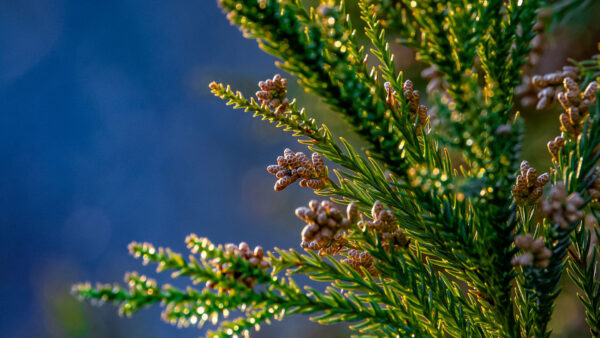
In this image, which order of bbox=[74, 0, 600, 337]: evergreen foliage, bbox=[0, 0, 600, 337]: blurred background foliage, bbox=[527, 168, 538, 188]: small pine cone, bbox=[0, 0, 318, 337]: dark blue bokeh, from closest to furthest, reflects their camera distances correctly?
1. bbox=[74, 0, 600, 337]: evergreen foliage
2. bbox=[527, 168, 538, 188]: small pine cone
3. bbox=[0, 0, 600, 337]: blurred background foliage
4. bbox=[0, 0, 318, 337]: dark blue bokeh

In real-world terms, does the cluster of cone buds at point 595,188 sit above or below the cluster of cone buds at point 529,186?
below

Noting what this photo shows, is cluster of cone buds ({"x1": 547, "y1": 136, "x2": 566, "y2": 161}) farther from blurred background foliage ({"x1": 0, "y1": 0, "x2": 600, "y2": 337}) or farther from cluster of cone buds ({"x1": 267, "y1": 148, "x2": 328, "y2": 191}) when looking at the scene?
blurred background foliage ({"x1": 0, "y1": 0, "x2": 600, "y2": 337})

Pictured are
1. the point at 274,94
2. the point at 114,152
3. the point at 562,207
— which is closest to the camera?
the point at 562,207

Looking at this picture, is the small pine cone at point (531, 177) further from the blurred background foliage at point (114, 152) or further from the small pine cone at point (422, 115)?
the blurred background foliage at point (114, 152)

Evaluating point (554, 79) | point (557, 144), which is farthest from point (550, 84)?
point (557, 144)

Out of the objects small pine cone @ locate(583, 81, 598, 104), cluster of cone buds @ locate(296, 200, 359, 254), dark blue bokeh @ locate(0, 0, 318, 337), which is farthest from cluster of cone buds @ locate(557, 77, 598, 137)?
dark blue bokeh @ locate(0, 0, 318, 337)

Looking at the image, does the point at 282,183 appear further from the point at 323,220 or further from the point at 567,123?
the point at 567,123

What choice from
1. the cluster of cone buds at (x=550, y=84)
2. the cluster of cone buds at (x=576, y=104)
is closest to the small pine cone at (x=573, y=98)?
the cluster of cone buds at (x=576, y=104)
